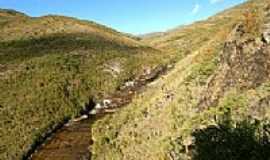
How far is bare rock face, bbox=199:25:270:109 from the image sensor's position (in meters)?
21.3

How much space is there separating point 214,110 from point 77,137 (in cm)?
2730

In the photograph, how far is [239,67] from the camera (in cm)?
2322

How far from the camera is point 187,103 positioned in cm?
2630

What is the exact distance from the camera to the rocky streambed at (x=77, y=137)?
4181 cm

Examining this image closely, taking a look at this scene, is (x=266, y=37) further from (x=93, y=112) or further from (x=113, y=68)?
(x=113, y=68)

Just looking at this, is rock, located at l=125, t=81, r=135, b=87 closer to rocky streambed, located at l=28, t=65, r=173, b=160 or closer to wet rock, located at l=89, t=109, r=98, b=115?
rocky streambed, located at l=28, t=65, r=173, b=160

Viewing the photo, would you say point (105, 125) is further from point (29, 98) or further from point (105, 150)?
point (29, 98)

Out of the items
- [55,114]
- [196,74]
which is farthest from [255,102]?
[55,114]

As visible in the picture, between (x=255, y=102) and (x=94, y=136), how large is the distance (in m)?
24.1

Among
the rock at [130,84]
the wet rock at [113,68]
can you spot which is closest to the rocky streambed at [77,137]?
the rock at [130,84]

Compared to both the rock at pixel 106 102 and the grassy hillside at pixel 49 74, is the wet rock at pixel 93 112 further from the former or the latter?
the grassy hillside at pixel 49 74

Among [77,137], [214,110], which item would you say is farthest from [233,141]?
[77,137]

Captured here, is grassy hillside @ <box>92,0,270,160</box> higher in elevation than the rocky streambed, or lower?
higher

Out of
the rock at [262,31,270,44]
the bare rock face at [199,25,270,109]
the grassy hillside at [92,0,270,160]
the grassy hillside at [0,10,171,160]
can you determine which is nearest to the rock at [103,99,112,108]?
the grassy hillside at [0,10,171,160]
